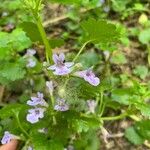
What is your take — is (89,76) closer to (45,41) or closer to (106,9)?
(45,41)

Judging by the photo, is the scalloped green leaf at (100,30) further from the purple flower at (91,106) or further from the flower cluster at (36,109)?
the purple flower at (91,106)

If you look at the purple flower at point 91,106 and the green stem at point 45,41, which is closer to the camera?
the green stem at point 45,41

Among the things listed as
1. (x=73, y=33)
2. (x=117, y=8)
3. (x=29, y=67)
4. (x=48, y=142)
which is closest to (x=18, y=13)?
(x=73, y=33)

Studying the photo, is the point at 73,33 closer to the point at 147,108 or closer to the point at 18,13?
the point at 18,13

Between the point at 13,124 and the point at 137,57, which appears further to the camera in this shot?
the point at 137,57

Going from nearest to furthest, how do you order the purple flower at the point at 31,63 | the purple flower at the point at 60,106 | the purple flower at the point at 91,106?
the purple flower at the point at 60,106 < the purple flower at the point at 91,106 < the purple flower at the point at 31,63

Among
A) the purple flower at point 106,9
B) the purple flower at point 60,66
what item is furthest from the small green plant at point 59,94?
the purple flower at point 106,9
